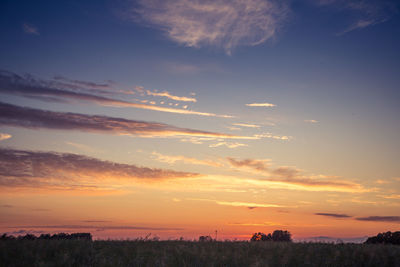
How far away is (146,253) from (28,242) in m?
8.27

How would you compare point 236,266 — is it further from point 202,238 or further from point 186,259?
point 202,238

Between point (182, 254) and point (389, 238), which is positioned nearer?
point (182, 254)

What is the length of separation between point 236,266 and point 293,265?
3299mm

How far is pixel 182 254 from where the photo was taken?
21859 millimetres

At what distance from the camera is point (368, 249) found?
77.3 feet

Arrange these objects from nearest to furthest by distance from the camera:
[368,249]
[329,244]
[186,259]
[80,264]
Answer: [80,264] → [186,259] → [368,249] → [329,244]

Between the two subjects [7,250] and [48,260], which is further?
[7,250]

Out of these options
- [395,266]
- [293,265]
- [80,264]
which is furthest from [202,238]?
[395,266]

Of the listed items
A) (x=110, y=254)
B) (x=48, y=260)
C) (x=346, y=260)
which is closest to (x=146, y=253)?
(x=110, y=254)

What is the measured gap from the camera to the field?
20203 millimetres

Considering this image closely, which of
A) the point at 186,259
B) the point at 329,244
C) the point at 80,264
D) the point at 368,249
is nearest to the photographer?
the point at 80,264

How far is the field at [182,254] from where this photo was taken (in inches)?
795

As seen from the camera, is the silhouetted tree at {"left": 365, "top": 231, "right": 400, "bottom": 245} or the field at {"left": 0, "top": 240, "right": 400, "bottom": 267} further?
the silhouetted tree at {"left": 365, "top": 231, "right": 400, "bottom": 245}

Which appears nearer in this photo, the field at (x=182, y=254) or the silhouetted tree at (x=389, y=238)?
the field at (x=182, y=254)
